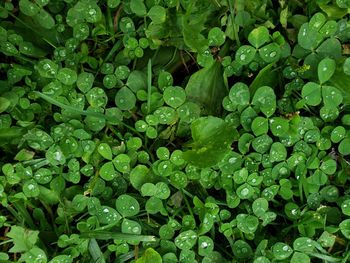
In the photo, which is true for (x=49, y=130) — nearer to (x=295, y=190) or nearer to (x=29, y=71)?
→ (x=29, y=71)

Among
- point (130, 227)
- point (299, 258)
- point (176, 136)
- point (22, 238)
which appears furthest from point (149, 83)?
point (299, 258)

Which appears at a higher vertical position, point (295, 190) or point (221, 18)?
point (221, 18)

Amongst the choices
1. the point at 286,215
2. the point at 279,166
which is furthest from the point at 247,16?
the point at 286,215

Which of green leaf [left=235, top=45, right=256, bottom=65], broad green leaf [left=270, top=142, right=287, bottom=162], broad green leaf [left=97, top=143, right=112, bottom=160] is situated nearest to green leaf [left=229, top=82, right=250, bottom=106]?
green leaf [left=235, top=45, right=256, bottom=65]

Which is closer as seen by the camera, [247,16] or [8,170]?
[8,170]

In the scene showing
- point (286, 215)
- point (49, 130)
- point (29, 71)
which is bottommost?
point (286, 215)

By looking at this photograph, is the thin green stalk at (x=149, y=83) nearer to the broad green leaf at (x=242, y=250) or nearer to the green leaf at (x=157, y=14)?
the green leaf at (x=157, y=14)
